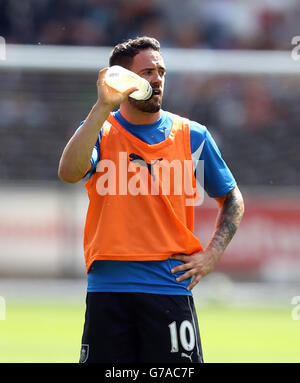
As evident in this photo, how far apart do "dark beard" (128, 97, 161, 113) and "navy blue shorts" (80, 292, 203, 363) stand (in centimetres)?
80

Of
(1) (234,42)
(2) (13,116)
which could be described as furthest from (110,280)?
(1) (234,42)

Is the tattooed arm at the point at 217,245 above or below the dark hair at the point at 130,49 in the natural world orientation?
below

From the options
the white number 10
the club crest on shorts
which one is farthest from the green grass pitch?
the white number 10

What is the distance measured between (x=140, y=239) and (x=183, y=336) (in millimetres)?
440

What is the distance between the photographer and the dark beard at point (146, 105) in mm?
3682

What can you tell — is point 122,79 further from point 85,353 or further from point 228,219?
point 85,353

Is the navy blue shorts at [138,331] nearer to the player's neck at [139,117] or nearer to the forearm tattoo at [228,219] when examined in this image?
the forearm tattoo at [228,219]

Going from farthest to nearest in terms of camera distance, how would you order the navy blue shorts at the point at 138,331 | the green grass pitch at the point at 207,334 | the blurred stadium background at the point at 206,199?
the blurred stadium background at the point at 206,199, the green grass pitch at the point at 207,334, the navy blue shorts at the point at 138,331

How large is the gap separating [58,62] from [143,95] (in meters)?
6.23

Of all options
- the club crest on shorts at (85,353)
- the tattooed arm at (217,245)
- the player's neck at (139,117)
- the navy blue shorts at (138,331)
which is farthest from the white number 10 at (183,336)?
the player's neck at (139,117)

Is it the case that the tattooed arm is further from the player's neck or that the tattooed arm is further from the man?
the player's neck

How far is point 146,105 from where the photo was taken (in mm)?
3691

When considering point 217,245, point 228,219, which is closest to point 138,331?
point 217,245

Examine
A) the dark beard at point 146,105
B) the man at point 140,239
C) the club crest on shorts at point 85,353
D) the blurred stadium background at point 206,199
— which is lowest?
the club crest on shorts at point 85,353
